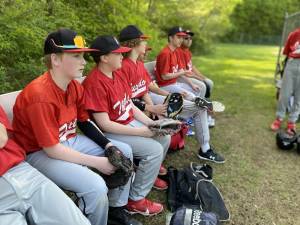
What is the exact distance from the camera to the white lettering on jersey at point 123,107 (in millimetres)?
3593

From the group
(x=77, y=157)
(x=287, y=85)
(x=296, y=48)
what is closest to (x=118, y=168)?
(x=77, y=157)

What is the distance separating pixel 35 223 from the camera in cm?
234

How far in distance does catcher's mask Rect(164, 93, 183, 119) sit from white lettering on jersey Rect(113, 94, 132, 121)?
65cm

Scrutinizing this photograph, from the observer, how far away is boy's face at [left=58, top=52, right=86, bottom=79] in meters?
2.84

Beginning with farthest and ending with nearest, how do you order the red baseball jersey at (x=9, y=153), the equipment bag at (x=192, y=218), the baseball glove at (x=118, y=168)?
the equipment bag at (x=192, y=218) → the baseball glove at (x=118, y=168) → the red baseball jersey at (x=9, y=153)

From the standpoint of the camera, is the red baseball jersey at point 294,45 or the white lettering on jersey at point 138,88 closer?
the white lettering on jersey at point 138,88

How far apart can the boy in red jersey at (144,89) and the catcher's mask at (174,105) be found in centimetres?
8

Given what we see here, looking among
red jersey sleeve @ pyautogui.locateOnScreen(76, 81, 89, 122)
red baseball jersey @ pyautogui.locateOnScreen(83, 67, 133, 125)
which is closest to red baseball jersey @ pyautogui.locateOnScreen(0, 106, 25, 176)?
red jersey sleeve @ pyautogui.locateOnScreen(76, 81, 89, 122)

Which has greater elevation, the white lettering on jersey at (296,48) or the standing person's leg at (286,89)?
the white lettering on jersey at (296,48)

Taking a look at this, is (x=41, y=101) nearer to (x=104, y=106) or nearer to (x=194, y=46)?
(x=104, y=106)

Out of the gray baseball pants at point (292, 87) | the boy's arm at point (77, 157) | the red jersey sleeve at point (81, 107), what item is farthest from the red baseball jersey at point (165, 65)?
the boy's arm at point (77, 157)

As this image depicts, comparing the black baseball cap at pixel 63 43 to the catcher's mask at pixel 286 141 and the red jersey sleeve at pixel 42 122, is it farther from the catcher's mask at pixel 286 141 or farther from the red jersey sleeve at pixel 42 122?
the catcher's mask at pixel 286 141

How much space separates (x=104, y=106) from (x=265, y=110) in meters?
5.51

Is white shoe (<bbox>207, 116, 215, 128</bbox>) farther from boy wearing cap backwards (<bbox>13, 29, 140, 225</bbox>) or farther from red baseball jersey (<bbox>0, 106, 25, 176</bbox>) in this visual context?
red baseball jersey (<bbox>0, 106, 25, 176</bbox>)
